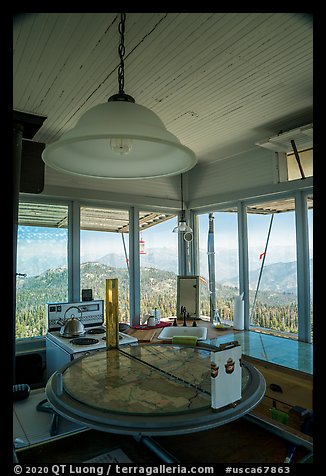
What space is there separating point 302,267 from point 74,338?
227 centimetres

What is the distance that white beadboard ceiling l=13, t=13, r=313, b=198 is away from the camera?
1.61m

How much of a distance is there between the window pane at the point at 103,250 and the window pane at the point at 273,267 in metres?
1.56

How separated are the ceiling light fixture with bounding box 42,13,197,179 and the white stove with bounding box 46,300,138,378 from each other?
5.64 feet

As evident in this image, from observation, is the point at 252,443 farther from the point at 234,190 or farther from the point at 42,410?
the point at 234,190

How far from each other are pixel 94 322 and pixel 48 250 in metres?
0.95

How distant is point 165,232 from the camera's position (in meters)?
4.53

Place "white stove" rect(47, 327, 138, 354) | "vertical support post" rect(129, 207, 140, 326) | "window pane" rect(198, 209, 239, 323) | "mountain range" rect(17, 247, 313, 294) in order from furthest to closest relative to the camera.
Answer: "vertical support post" rect(129, 207, 140, 326) < "window pane" rect(198, 209, 239, 323) < "mountain range" rect(17, 247, 313, 294) < "white stove" rect(47, 327, 138, 354)

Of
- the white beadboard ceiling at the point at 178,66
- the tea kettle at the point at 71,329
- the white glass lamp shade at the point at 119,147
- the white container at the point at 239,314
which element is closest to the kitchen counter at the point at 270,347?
the white container at the point at 239,314

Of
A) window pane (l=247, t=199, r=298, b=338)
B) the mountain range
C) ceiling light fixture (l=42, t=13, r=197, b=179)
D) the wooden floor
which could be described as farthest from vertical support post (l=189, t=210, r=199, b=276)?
the wooden floor

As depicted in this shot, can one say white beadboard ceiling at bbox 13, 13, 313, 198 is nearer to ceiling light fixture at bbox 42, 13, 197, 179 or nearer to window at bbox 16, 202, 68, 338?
ceiling light fixture at bbox 42, 13, 197, 179

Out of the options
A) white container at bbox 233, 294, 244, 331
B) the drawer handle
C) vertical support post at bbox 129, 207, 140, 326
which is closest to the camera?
the drawer handle

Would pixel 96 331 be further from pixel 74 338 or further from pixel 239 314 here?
pixel 239 314

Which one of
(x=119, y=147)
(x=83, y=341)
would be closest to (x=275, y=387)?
(x=83, y=341)

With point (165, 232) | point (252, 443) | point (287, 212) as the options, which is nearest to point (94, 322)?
point (165, 232)
